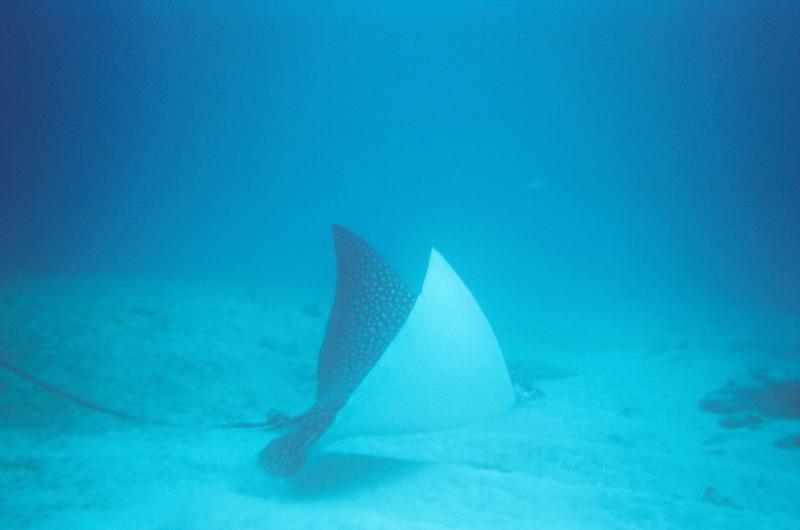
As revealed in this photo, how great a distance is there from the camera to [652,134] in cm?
5753

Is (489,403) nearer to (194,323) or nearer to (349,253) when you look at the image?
(349,253)

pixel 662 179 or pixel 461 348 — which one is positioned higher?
pixel 662 179

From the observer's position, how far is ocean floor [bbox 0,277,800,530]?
271cm

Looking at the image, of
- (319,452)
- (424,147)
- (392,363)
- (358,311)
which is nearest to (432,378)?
(392,363)

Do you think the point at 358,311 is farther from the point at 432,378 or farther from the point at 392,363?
the point at 432,378

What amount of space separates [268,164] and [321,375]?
71671 millimetres

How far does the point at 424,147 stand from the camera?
6894 cm

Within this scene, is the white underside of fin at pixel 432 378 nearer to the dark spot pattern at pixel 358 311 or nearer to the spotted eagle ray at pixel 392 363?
the spotted eagle ray at pixel 392 363

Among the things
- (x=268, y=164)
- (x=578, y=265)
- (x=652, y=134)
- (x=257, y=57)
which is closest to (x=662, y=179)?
(x=652, y=134)

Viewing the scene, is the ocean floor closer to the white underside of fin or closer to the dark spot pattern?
the white underside of fin

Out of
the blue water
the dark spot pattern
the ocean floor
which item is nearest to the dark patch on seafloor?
the ocean floor

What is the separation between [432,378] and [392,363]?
300 mm

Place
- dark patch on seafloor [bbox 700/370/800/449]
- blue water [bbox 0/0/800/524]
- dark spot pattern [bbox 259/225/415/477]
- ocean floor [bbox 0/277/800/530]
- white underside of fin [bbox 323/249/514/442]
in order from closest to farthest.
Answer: ocean floor [bbox 0/277/800/530]
white underside of fin [bbox 323/249/514/442]
dark spot pattern [bbox 259/225/415/477]
dark patch on seafloor [bbox 700/370/800/449]
blue water [bbox 0/0/800/524]

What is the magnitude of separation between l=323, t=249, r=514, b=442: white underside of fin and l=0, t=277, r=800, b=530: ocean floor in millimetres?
500
